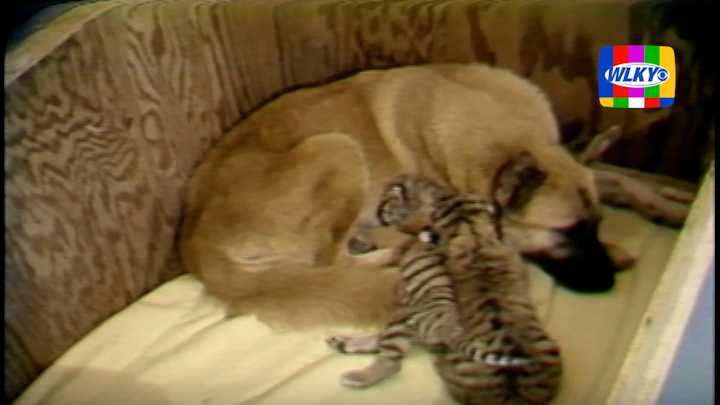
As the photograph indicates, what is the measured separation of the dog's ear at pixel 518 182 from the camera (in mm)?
1200

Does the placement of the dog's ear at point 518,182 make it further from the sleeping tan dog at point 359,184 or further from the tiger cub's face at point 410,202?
the tiger cub's face at point 410,202

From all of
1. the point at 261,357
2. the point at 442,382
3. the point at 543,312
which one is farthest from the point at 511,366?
the point at 261,357

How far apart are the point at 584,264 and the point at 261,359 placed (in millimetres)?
627

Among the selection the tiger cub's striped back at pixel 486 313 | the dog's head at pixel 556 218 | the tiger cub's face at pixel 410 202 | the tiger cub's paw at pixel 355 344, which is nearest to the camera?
the tiger cub's striped back at pixel 486 313

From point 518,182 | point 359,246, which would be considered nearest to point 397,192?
point 359,246

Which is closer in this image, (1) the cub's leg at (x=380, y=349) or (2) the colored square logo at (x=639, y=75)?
(1) the cub's leg at (x=380, y=349)

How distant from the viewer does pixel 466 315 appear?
1011 millimetres

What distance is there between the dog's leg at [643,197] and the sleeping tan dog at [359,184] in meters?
0.09

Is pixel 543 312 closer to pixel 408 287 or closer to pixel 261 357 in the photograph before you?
pixel 408 287

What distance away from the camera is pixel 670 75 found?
44.8 inches

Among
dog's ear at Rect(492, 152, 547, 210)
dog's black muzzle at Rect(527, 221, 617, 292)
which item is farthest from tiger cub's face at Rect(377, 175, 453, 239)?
dog's black muzzle at Rect(527, 221, 617, 292)

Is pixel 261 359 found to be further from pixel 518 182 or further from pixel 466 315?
pixel 518 182

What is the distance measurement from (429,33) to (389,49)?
0.10m

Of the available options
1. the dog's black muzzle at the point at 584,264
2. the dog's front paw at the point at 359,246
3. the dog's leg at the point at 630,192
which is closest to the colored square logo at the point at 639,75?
the dog's leg at the point at 630,192
